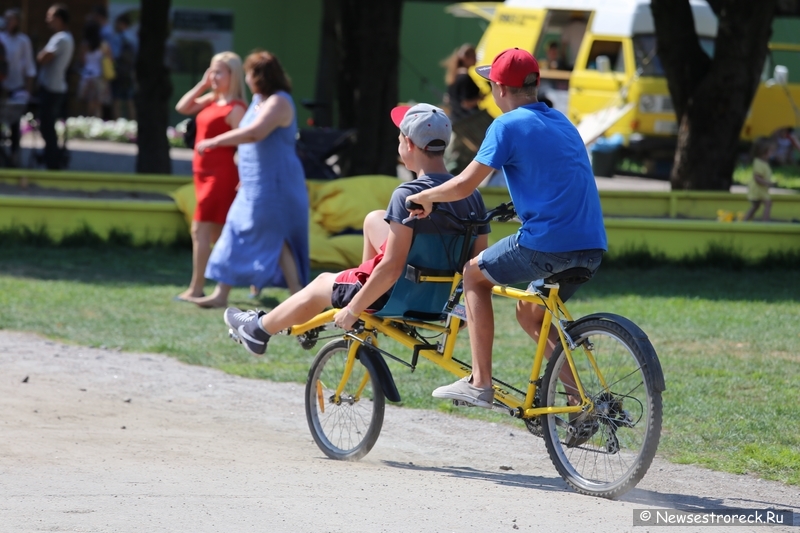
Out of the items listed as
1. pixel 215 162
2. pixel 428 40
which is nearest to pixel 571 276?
pixel 215 162

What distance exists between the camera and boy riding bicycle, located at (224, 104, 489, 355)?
18.0 feet

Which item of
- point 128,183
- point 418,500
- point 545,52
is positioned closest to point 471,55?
point 128,183

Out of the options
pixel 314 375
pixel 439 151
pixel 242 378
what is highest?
pixel 439 151

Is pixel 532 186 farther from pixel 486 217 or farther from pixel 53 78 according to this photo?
pixel 53 78

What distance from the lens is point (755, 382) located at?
7.66 metres

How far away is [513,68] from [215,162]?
5.23 metres

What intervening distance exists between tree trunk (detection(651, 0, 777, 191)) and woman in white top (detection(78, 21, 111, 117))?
12587 millimetres

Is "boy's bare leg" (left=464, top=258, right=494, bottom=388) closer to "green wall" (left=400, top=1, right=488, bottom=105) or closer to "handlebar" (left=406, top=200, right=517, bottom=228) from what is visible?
"handlebar" (left=406, top=200, right=517, bottom=228)

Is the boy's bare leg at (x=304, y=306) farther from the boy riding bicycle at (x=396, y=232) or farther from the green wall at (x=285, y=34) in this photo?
the green wall at (x=285, y=34)

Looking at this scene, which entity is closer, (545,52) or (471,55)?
(471,55)

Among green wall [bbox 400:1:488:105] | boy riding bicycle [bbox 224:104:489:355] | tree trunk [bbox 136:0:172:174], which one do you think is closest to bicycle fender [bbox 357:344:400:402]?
boy riding bicycle [bbox 224:104:489:355]

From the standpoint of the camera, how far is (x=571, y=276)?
17.2 ft

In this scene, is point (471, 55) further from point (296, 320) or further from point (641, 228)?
point (296, 320)

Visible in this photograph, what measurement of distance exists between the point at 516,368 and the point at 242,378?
1773mm
